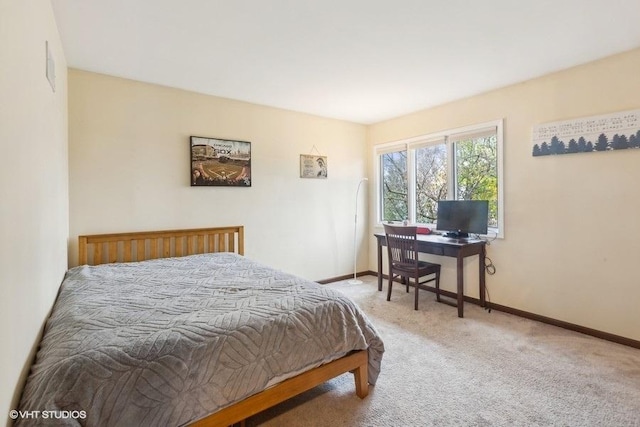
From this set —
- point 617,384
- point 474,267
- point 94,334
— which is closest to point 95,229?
point 94,334

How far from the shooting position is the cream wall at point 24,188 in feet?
3.24

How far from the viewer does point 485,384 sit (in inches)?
79.1

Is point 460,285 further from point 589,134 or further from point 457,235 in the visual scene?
point 589,134

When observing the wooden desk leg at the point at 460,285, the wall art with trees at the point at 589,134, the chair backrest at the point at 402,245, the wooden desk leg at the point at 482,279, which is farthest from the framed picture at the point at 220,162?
the wall art with trees at the point at 589,134

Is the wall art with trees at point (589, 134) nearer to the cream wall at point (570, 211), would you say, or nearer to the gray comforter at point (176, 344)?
the cream wall at point (570, 211)

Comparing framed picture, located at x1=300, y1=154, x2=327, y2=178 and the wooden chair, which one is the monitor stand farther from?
framed picture, located at x1=300, y1=154, x2=327, y2=178

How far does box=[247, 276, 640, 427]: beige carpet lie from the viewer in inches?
67.3

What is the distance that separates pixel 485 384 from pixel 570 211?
1.84m

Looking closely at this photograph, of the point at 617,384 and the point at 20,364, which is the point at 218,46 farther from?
the point at 617,384

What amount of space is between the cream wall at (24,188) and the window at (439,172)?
12.2 feet

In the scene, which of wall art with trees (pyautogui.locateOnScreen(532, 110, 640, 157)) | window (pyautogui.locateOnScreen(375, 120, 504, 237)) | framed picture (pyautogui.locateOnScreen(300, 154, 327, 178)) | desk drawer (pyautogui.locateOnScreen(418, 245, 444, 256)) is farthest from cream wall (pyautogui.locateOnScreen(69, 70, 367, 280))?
wall art with trees (pyautogui.locateOnScreen(532, 110, 640, 157))

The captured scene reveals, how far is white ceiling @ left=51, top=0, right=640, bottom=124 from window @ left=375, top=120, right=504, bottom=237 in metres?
0.64

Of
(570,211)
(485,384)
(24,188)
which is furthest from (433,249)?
(24,188)

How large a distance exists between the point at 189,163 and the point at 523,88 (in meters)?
3.52
